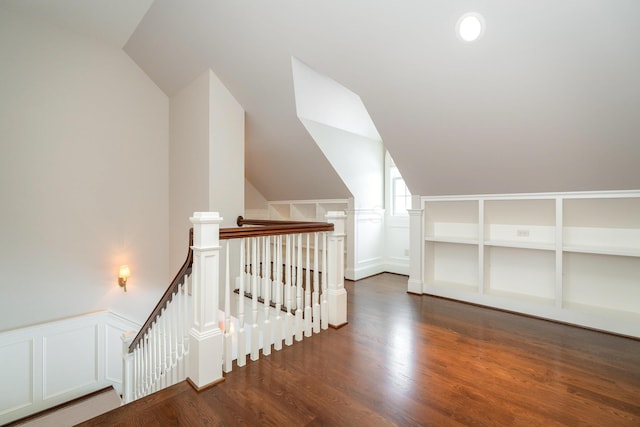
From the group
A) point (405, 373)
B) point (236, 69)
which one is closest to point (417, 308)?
point (405, 373)

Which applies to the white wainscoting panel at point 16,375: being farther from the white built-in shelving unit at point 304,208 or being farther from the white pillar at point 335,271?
the white built-in shelving unit at point 304,208

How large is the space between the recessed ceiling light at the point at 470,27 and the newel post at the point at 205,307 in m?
2.08

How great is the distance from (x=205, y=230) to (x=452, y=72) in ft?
7.16

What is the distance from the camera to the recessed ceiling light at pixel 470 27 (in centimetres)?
197

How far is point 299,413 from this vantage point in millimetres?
1551

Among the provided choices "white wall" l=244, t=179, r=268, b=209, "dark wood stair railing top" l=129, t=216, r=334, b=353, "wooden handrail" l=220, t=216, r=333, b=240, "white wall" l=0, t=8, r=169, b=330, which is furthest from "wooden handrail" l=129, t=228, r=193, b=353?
"white wall" l=244, t=179, r=268, b=209

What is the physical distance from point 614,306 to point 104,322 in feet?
19.1

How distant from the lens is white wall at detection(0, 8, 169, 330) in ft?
10.9

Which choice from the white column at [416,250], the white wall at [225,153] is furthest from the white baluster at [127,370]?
the white column at [416,250]

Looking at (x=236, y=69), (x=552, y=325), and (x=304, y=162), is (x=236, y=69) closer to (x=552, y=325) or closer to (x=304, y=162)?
(x=304, y=162)

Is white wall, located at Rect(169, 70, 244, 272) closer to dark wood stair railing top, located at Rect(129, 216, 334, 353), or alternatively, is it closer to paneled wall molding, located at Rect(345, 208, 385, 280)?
dark wood stair railing top, located at Rect(129, 216, 334, 353)

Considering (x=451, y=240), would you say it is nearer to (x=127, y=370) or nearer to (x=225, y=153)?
(x=225, y=153)

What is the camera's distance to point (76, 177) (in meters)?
3.73

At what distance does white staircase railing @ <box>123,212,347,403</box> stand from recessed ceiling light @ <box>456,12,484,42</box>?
63.9 inches
